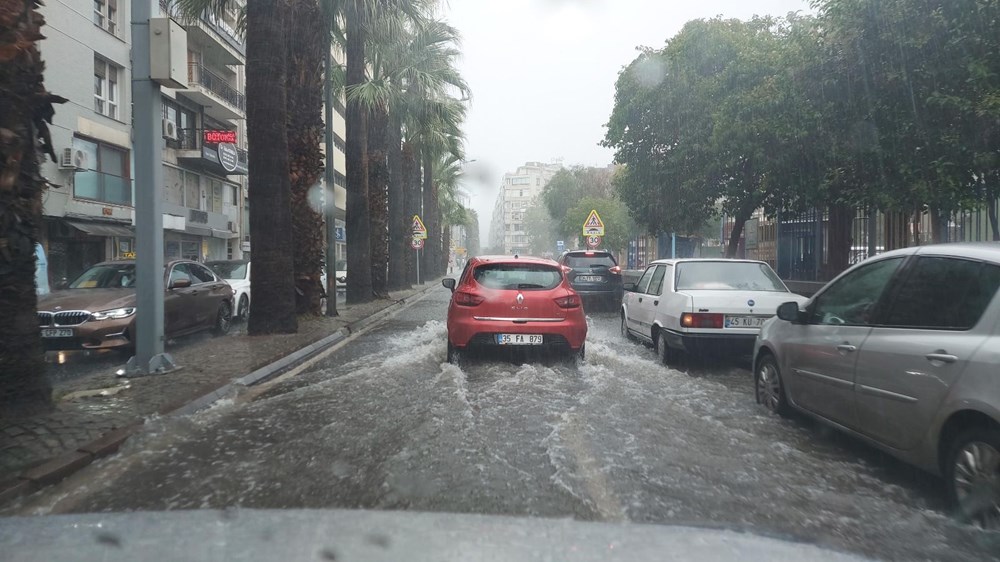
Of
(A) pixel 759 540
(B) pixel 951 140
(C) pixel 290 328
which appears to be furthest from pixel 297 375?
(B) pixel 951 140

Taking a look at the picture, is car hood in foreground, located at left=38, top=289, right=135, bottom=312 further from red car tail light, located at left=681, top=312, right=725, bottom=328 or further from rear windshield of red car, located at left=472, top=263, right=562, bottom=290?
red car tail light, located at left=681, top=312, right=725, bottom=328

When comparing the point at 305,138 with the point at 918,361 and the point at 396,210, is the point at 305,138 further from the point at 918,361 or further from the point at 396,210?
the point at 396,210

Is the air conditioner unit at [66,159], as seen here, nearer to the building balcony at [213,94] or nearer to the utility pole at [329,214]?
the building balcony at [213,94]

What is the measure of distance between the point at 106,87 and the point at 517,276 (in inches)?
880

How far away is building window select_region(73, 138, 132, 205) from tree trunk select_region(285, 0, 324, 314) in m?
12.2

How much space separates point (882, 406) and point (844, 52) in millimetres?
9703

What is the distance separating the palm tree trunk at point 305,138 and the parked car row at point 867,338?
6410mm

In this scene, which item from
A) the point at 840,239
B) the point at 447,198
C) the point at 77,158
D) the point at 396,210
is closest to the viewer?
the point at 840,239

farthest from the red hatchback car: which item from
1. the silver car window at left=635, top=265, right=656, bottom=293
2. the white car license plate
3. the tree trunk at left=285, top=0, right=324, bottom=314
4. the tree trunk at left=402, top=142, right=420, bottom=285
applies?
the tree trunk at left=402, top=142, right=420, bottom=285

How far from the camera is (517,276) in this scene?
9.30 m

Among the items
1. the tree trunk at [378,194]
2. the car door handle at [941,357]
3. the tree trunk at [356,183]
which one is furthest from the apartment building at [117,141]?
the car door handle at [941,357]

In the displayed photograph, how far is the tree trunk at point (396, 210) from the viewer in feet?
89.9

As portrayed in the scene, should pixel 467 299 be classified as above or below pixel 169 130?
below

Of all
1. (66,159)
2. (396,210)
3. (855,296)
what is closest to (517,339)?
(855,296)
